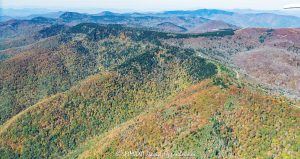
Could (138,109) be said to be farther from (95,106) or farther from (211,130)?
(211,130)

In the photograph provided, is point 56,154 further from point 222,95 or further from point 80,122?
point 222,95

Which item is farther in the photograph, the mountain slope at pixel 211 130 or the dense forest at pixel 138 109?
the dense forest at pixel 138 109

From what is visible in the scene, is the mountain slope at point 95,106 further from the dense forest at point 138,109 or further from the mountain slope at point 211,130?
the mountain slope at point 211,130

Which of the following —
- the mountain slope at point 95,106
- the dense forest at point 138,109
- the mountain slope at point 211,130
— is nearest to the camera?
the mountain slope at point 211,130

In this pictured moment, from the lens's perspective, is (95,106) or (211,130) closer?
(211,130)

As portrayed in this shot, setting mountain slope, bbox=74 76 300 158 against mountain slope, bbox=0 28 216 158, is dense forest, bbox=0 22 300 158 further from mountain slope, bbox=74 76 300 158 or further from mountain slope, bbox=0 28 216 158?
mountain slope, bbox=0 28 216 158

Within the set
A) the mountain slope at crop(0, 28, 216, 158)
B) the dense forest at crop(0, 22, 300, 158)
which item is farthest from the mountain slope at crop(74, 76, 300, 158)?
the mountain slope at crop(0, 28, 216, 158)

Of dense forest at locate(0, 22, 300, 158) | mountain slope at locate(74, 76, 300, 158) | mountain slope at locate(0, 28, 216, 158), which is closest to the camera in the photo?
mountain slope at locate(74, 76, 300, 158)

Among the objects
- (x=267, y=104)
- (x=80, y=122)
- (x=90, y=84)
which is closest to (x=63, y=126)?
(x=80, y=122)

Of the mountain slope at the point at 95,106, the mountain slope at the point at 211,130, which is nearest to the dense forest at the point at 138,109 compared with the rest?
the mountain slope at the point at 211,130

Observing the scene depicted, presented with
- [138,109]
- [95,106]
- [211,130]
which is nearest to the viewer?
Answer: [211,130]

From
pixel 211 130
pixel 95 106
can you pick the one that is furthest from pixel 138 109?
pixel 211 130
